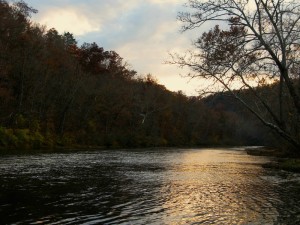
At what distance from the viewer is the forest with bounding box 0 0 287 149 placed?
5866 centimetres

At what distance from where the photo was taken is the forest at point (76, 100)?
192ft

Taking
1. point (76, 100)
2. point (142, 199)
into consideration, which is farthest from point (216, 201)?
point (76, 100)

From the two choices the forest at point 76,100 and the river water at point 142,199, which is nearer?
the river water at point 142,199

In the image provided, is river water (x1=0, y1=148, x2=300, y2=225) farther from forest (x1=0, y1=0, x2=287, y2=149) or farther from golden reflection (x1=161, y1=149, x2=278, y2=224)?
forest (x1=0, y1=0, x2=287, y2=149)

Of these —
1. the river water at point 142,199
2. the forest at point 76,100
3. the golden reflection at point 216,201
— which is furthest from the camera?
the forest at point 76,100

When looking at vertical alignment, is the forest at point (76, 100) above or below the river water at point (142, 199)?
above

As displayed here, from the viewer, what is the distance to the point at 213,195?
1897 cm

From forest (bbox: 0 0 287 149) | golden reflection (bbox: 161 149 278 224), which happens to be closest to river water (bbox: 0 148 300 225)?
golden reflection (bbox: 161 149 278 224)

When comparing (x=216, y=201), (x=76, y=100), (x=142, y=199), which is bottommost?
(x=216, y=201)

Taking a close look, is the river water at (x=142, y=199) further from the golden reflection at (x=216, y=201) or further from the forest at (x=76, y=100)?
the forest at (x=76, y=100)

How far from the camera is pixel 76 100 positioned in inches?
3130

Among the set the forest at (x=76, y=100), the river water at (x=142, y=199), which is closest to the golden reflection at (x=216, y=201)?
the river water at (x=142, y=199)

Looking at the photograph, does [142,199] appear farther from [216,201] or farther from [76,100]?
[76,100]

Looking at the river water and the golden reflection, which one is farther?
the golden reflection
